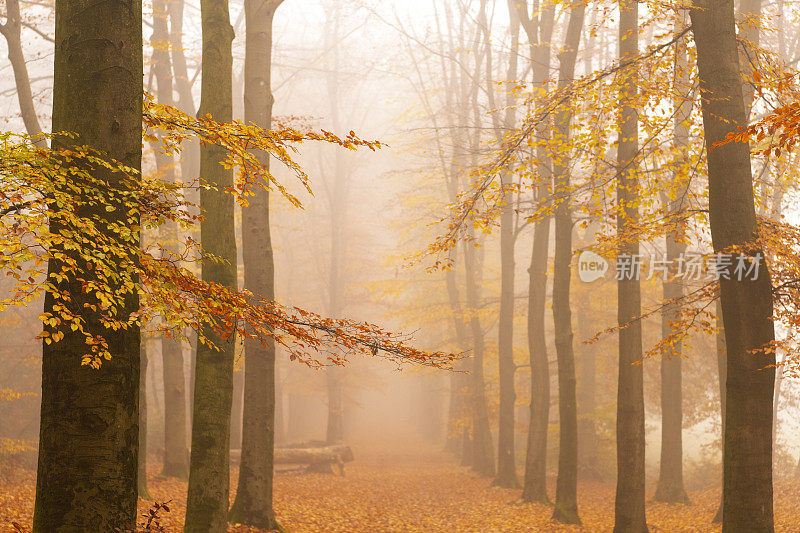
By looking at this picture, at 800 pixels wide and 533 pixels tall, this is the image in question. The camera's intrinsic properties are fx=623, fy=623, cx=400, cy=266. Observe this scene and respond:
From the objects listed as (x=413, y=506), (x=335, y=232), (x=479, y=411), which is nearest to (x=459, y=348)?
(x=479, y=411)

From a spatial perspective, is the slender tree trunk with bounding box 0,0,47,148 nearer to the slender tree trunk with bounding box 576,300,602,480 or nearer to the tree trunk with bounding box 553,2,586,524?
the tree trunk with bounding box 553,2,586,524

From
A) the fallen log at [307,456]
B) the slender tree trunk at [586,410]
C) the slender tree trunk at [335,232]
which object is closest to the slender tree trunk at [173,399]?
the fallen log at [307,456]

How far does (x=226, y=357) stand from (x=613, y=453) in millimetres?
15513

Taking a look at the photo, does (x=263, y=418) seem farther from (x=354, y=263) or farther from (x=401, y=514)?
(x=354, y=263)

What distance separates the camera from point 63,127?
444 cm

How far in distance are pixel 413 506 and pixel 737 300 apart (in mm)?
9503

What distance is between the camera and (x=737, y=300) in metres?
6.52

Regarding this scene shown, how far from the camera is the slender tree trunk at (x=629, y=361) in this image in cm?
946

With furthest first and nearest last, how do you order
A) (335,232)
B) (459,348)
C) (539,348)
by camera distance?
(335,232)
(459,348)
(539,348)

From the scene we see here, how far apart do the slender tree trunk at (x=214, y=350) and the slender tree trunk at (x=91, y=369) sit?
7.87ft

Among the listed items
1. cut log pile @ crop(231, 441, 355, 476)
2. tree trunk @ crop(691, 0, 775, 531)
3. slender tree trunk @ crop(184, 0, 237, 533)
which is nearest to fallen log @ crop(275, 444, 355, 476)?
cut log pile @ crop(231, 441, 355, 476)

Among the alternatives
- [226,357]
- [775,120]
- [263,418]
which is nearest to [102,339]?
[226,357]

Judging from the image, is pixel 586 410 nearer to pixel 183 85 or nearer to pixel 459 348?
pixel 459 348

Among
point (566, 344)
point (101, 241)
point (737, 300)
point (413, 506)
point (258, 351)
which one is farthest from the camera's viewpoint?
point (413, 506)
